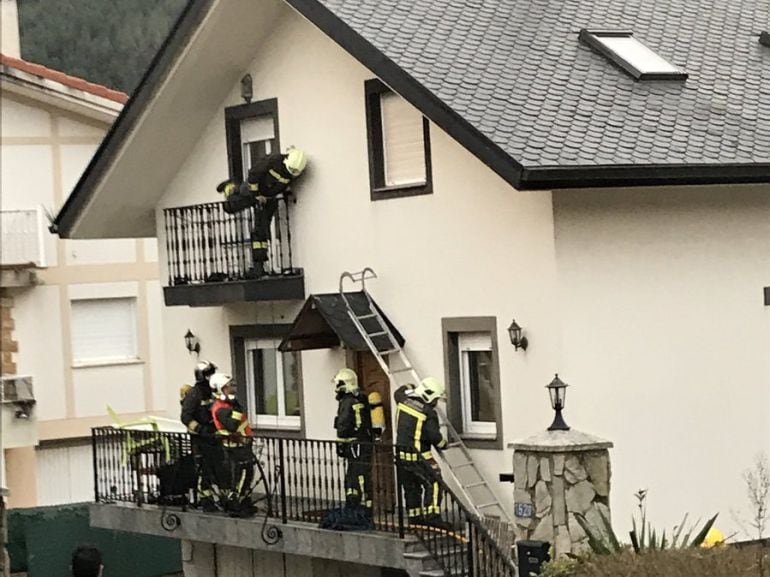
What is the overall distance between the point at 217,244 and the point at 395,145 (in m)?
3.22

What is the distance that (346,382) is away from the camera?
1953 cm

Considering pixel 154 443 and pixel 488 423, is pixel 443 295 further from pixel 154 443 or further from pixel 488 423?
pixel 154 443

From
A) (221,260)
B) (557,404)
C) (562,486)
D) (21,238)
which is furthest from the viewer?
(21,238)

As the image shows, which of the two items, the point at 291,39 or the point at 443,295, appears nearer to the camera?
the point at 443,295

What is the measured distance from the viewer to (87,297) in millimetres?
33062

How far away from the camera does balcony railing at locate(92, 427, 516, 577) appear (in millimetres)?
17344

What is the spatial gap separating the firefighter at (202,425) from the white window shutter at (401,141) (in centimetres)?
305

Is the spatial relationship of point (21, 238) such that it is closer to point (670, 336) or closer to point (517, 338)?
point (517, 338)

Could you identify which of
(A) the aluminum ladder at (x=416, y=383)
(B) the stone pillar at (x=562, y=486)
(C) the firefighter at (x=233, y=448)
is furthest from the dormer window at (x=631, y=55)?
(C) the firefighter at (x=233, y=448)

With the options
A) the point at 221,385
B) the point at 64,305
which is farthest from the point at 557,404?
the point at 64,305

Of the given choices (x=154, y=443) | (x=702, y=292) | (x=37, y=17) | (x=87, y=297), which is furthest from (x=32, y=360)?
(x=37, y=17)

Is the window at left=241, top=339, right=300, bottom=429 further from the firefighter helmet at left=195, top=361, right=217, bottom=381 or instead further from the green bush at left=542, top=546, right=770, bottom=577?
the green bush at left=542, top=546, right=770, bottom=577

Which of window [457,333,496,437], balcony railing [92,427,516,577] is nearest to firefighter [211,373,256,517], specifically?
balcony railing [92,427,516,577]

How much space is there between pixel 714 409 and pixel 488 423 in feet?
7.22
